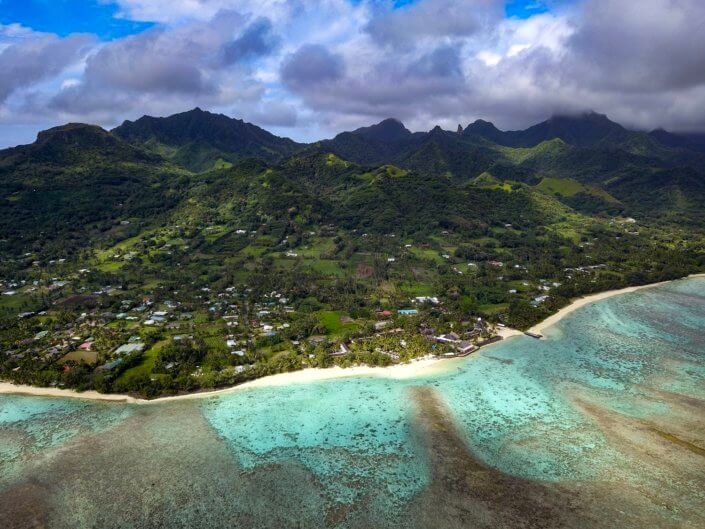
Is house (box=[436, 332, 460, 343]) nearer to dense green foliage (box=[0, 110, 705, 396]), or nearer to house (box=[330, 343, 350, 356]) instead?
dense green foliage (box=[0, 110, 705, 396])

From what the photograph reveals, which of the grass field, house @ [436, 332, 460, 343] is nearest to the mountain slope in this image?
the grass field

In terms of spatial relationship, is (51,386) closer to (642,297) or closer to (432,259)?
(432,259)

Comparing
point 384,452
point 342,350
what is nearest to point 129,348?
point 342,350

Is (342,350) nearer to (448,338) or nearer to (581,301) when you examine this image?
(448,338)

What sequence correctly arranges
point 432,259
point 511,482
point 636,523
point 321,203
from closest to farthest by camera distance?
point 636,523 < point 511,482 < point 432,259 < point 321,203

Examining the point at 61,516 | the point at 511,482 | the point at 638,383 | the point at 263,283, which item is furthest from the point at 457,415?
the point at 263,283

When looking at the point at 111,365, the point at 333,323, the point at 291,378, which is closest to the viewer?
the point at 291,378

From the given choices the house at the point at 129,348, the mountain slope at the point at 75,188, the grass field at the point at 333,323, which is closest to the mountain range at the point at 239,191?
the mountain slope at the point at 75,188

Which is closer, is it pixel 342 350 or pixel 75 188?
pixel 342 350

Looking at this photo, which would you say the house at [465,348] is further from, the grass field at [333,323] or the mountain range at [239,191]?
the mountain range at [239,191]
